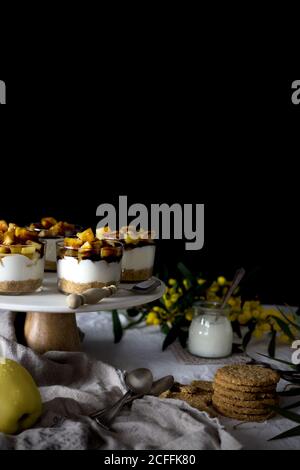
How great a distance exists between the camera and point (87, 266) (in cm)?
159

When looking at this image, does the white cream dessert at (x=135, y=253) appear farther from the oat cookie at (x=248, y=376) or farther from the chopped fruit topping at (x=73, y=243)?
the oat cookie at (x=248, y=376)

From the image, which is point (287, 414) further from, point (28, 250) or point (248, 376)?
point (28, 250)

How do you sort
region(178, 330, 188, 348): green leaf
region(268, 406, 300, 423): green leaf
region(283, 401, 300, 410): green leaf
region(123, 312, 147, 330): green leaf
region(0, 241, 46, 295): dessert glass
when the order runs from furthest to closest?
region(123, 312, 147, 330): green leaf, region(178, 330, 188, 348): green leaf, region(0, 241, 46, 295): dessert glass, region(283, 401, 300, 410): green leaf, region(268, 406, 300, 423): green leaf

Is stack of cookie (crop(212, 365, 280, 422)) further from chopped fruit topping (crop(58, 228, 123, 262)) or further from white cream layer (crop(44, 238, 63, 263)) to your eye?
white cream layer (crop(44, 238, 63, 263))

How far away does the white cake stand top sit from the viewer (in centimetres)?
148

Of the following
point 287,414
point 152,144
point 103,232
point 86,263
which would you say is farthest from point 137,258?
point 152,144

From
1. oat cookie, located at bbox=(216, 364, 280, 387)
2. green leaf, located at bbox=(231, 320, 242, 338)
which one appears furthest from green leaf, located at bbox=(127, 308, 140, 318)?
oat cookie, located at bbox=(216, 364, 280, 387)

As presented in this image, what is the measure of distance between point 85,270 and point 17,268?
154 mm

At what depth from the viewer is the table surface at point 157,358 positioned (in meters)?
1.31

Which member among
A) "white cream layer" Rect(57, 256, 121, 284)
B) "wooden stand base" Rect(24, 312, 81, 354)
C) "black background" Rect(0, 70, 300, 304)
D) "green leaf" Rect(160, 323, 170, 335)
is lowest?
"green leaf" Rect(160, 323, 170, 335)

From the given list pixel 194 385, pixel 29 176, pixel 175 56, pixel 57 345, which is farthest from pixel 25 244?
pixel 175 56

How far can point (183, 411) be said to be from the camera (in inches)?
51.5

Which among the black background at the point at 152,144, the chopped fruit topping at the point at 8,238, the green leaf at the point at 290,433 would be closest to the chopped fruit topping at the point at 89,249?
the chopped fruit topping at the point at 8,238

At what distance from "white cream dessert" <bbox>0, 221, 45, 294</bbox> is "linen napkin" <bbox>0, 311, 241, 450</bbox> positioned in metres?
0.13
